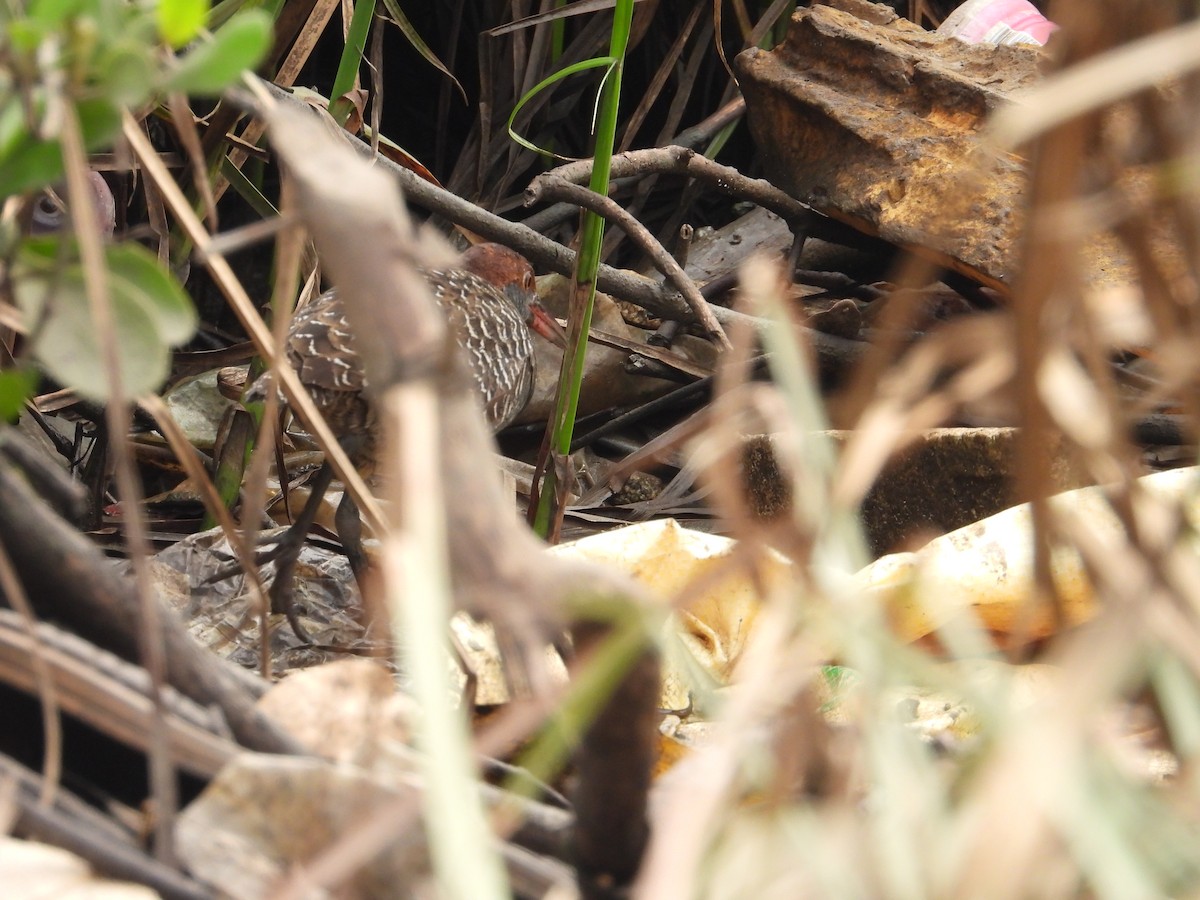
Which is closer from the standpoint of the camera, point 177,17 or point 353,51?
point 177,17

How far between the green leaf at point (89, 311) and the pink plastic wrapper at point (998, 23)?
3115 millimetres

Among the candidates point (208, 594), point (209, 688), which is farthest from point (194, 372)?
point (209, 688)

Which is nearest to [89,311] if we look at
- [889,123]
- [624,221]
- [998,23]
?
[624,221]

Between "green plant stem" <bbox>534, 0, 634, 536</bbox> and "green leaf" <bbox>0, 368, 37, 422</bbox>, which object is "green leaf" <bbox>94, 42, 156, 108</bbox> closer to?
"green leaf" <bbox>0, 368, 37, 422</bbox>

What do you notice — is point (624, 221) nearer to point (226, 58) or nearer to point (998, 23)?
point (998, 23)

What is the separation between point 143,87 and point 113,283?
12 centimetres

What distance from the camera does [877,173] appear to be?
10.1 feet

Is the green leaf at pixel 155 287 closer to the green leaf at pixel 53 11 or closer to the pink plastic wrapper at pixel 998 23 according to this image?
the green leaf at pixel 53 11

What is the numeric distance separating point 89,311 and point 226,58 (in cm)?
19

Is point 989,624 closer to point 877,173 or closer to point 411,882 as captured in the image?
point 411,882

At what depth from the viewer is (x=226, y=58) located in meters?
0.66

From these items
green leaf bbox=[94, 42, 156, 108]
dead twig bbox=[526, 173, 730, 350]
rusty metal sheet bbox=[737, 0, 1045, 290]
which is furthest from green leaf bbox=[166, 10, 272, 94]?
rusty metal sheet bbox=[737, 0, 1045, 290]

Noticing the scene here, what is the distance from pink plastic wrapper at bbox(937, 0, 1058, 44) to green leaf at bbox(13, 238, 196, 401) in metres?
3.11

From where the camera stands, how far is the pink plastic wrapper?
11.3ft
